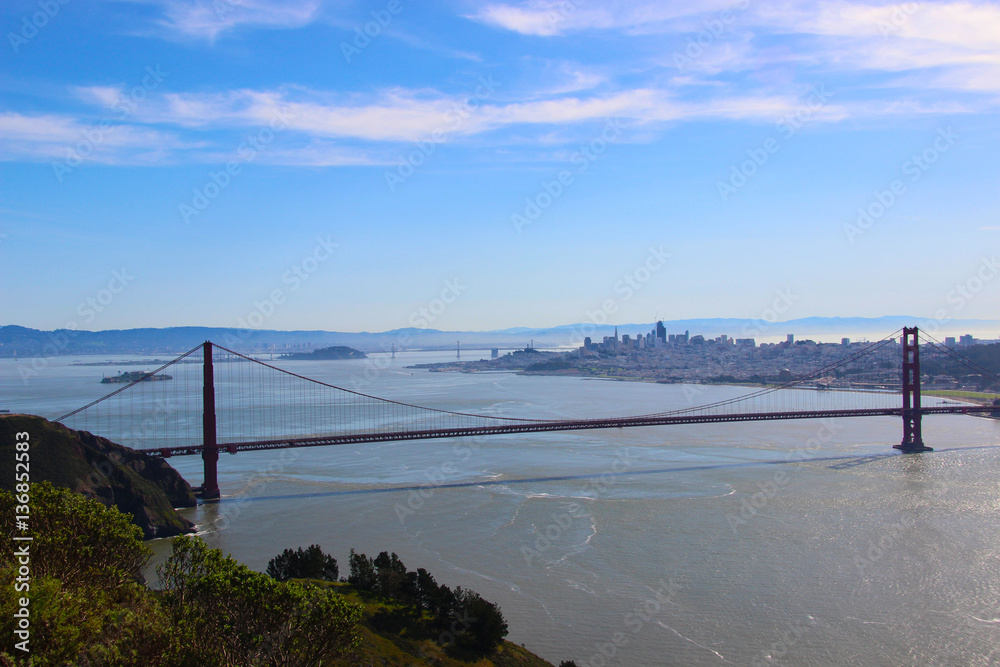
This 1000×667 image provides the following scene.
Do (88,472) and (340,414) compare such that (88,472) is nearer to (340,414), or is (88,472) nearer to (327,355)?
(340,414)

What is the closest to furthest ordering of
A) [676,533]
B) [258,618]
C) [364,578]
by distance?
[258,618]
[364,578]
[676,533]

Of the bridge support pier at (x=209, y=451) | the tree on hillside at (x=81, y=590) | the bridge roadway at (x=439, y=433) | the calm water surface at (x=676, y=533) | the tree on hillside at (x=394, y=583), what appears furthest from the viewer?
the bridge roadway at (x=439, y=433)

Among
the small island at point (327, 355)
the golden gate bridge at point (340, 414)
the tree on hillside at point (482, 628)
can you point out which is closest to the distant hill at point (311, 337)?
the small island at point (327, 355)

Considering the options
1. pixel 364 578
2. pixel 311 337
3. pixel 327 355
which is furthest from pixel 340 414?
pixel 311 337

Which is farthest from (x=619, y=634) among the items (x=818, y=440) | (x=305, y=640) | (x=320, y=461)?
(x=818, y=440)

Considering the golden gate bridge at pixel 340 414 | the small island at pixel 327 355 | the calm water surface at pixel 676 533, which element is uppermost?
the small island at pixel 327 355

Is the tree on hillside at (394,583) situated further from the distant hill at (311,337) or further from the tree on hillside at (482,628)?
the distant hill at (311,337)

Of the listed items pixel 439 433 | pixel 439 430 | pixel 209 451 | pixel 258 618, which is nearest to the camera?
pixel 258 618

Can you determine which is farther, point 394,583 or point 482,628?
point 394,583
